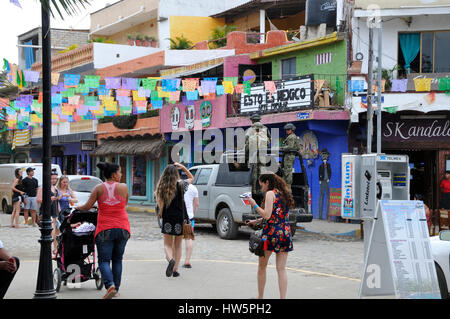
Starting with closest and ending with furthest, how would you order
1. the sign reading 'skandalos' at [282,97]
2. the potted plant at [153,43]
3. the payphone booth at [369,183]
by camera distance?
the payphone booth at [369,183] < the sign reading 'skandalos' at [282,97] < the potted plant at [153,43]

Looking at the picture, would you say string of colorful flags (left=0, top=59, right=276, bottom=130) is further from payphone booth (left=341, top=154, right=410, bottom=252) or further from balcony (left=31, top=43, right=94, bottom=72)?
payphone booth (left=341, top=154, right=410, bottom=252)

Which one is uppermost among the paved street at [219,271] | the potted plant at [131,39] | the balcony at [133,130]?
the potted plant at [131,39]

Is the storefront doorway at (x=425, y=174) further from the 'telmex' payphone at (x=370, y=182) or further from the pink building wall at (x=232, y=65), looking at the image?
the 'telmex' payphone at (x=370, y=182)

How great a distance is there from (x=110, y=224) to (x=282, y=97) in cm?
1562

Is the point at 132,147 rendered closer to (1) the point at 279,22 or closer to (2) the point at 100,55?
(2) the point at 100,55

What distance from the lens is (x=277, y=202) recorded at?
7965 mm

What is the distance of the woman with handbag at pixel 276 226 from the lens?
7.89m

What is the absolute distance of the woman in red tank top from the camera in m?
8.40

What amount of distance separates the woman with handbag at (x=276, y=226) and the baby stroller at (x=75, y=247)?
266cm

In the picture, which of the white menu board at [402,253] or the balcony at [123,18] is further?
the balcony at [123,18]

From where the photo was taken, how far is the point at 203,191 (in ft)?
58.2

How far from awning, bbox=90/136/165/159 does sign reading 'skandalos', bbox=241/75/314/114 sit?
21.1 feet

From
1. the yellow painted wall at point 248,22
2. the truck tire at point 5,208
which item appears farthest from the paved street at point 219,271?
the yellow painted wall at point 248,22

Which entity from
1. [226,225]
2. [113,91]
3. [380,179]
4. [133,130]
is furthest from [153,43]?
[380,179]
